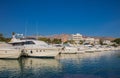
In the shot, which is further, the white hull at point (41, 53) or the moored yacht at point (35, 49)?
the moored yacht at point (35, 49)

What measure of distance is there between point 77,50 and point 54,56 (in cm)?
3442

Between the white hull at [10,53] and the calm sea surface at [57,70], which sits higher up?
the white hull at [10,53]

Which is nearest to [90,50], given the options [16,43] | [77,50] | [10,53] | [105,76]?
[77,50]

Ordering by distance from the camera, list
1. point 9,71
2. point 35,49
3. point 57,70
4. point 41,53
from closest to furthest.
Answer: point 9,71 → point 57,70 → point 41,53 → point 35,49

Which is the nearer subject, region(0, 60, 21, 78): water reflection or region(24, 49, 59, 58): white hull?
region(0, 60, 21, 78): water reflection

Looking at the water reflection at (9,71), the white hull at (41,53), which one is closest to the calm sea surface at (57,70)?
the water reflection at (9,71)

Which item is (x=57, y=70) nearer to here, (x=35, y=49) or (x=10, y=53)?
(x=10, y=53)

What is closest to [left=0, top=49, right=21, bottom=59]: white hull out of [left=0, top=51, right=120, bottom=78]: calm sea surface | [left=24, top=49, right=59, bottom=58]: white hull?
[left=24, top=49, right=59, bottom=58]: white hull

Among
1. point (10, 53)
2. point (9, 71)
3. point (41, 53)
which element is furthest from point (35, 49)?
point (9, 71)

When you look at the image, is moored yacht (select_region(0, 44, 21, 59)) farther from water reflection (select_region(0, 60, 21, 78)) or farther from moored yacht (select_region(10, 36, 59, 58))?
water reflection (select_region(0, 60, 21, 78))

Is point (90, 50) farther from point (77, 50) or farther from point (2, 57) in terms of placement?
point (2, 57)

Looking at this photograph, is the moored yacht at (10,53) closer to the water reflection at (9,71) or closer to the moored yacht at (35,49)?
the moored yacht at (35,49)

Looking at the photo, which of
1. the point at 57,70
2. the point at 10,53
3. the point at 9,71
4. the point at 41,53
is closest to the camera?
the point at 9,71

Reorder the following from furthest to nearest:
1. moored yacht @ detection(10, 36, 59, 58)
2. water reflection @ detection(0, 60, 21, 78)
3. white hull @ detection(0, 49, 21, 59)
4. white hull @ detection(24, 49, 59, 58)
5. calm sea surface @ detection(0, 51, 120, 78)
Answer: moored yacht @ detection(10, 36, 59, 58) → white hull @ detection(24, 49, 59, 58) → white hull @ detection(0, 49, 21, 59) → water reflection @ detection(0, 60, 21, 78) → calm sea surface @ detection(0, 51, 120, 78)
